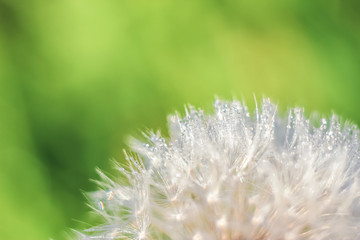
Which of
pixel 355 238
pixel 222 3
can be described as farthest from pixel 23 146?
pixel 355 238

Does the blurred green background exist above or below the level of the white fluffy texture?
above

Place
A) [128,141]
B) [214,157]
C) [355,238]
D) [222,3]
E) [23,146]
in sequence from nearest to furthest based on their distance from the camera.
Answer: [355,238], [214,157], [128,141], [23,146], [222,3]

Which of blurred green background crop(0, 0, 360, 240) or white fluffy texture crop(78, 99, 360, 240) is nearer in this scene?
white fluffy texture crop(78, 99, 360, 240)

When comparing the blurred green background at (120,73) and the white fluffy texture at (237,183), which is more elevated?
the blurred green background at (120,73)

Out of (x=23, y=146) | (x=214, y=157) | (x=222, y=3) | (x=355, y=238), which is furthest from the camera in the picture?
(x=222, y=3)

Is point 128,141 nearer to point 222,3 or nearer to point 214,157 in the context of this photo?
point 214,157
